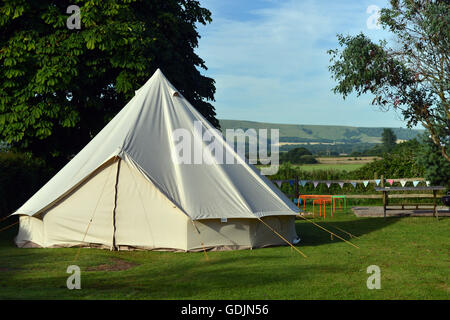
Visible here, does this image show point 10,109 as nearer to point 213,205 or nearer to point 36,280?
point 213,205

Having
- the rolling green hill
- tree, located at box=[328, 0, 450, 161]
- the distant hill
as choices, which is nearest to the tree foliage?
tree, located at box=[328, 0, 450, 161]

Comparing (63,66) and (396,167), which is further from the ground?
(63,66)

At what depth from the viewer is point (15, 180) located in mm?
15523

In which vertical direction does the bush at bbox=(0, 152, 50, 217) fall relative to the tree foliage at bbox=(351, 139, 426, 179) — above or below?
below

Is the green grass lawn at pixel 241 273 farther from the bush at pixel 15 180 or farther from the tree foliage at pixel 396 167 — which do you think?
the tree foliage at pixel 396 167

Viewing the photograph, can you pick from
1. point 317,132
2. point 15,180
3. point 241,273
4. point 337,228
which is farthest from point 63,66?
point 317,132

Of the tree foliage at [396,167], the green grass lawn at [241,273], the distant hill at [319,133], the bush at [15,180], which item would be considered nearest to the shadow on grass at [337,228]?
the green grass lawn at [241,273]

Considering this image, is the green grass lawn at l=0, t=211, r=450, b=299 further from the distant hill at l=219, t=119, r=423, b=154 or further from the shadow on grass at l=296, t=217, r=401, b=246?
the distant hill at l=219, t=119, r=423, b=154

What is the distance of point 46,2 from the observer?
16750 millimetres

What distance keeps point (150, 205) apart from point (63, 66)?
7121mm

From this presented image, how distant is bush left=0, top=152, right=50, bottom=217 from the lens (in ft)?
48.8

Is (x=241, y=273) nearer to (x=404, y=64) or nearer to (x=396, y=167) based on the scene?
(x=404, y=64)

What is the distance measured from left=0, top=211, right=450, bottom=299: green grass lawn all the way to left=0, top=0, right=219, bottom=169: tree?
5.21 metres

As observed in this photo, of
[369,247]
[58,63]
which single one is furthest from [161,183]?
[58,63]
